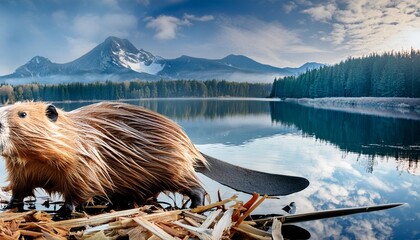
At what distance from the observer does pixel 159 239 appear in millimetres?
1140

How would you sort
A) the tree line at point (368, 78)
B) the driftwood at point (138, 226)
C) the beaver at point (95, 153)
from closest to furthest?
the driftwood at point (138, 226) → the beaver at point (95, 153) → the tree line at point (368, 78)

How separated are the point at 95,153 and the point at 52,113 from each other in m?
0.23

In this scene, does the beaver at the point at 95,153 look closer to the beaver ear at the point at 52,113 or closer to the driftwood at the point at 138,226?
the beaver ear at the point at 52,113

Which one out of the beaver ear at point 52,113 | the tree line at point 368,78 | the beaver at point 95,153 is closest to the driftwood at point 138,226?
the beaver at point 95,153

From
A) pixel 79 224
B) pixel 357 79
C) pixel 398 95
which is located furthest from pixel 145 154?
pixel 357 79

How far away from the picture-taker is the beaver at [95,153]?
138 centimetres

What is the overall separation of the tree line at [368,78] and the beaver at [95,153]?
23.0 meters

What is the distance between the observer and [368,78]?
26828mm

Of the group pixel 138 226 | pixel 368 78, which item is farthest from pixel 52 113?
pixel 368 78

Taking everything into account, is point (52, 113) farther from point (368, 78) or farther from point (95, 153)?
point (368, 78)

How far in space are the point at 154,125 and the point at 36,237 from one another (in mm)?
719

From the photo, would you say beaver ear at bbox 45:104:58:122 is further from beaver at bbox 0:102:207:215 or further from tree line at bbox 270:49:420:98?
tree line at bbox 270:49:420:98

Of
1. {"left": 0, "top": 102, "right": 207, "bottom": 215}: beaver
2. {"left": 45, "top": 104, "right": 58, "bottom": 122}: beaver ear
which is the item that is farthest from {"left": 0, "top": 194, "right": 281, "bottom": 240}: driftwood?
{"left": 45, "top": 104, "right": 58, "bottom": 122}: beaver ear

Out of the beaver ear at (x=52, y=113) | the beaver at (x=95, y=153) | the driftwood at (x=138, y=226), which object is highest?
the beaver ear at (x=52, y=113)
